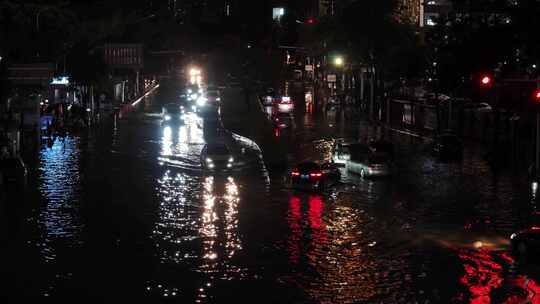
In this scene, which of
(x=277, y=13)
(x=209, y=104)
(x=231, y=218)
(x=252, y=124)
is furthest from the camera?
(x=277, y=13)

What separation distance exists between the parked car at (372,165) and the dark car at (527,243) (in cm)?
1775

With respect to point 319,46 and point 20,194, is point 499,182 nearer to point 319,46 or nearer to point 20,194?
point 20,194

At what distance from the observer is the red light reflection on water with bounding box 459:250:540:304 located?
19.7 m

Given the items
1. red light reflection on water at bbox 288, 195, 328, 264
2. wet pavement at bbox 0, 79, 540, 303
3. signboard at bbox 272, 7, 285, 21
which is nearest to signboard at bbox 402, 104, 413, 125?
wet pavement at bbox 0, 79, 540, 303

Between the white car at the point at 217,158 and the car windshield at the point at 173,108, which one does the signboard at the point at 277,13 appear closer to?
the car windshield at the point at 173,108

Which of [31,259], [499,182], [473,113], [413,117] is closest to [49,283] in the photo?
[31,259]

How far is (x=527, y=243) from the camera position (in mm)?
23688

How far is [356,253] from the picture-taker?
2475 cm

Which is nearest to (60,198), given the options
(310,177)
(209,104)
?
(310,177)

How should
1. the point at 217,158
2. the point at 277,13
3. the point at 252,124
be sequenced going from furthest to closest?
the point at 277,13 → the point at 252,124 → the point at 217,158

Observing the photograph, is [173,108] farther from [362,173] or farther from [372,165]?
[372,165]

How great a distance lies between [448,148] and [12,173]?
2282 centimetres

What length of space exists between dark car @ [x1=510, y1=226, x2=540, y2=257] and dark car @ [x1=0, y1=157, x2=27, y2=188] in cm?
2202

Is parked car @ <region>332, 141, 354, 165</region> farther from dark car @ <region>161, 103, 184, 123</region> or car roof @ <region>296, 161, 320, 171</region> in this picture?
dark car @ <region>161, 103, 184, 123</region>
